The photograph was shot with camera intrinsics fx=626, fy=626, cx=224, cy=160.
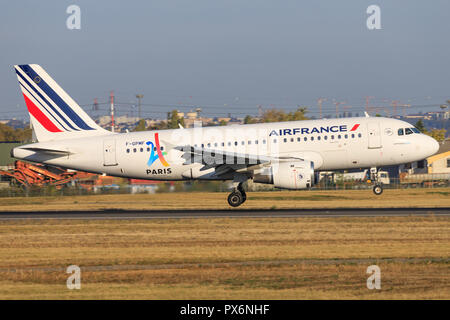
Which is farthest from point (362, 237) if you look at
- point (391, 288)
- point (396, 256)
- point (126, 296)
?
point (126, 296)

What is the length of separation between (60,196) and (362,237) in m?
39.9

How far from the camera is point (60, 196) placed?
196 ft

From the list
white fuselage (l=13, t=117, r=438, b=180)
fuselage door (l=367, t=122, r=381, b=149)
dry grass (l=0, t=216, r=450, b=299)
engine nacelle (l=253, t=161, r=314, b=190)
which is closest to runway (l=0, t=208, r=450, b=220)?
engine nacelle (l=253, t=161, r=314, b=190)

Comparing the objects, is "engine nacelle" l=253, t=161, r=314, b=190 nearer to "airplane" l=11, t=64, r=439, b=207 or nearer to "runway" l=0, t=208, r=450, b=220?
"airplane" l=11, t=64, r=439, b=207

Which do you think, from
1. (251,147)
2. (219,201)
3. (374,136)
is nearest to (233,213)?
(251,147)

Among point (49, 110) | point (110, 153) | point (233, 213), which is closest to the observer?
point (233, 213)

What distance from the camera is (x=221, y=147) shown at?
38656mm

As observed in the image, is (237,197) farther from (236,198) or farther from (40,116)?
(40,116)

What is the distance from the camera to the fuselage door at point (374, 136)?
1490 inches

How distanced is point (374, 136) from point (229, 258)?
61.3 ft

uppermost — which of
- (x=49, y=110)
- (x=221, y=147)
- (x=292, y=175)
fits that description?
(x=49, y=110)

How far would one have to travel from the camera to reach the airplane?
37.7 metres

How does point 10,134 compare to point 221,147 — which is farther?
point 10,134

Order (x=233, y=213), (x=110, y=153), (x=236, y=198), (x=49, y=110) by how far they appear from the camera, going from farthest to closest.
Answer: (x=49, y=110)
(x=110, y=153)
(x=236, y=198)
(x=233, y=213)
